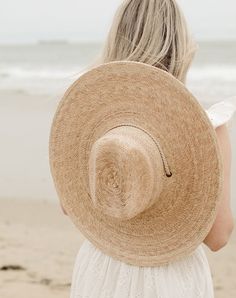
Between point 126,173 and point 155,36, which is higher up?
point 155,36

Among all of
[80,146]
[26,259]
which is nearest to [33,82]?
[26,259]

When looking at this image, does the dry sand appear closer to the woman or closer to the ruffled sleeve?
the woman

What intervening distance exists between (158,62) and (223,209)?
0.50 m

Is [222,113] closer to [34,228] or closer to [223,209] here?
[223,209]

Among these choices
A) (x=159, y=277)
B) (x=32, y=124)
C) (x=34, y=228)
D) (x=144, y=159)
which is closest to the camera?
(x=144, y=159)

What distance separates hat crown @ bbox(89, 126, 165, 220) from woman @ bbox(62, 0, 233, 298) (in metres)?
0.24

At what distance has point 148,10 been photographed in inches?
84.0

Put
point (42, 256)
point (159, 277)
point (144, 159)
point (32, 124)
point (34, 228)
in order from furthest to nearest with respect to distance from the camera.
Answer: point (32, 124)
point (34, 228)
point (42, 256)
point (159, 277)
point (144, 159)

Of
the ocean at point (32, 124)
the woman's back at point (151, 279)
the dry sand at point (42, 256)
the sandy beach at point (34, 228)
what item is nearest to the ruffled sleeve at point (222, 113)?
the woman's back at point (151, 279)

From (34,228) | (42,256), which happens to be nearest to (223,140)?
(42,256)

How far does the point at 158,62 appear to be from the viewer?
211 cm

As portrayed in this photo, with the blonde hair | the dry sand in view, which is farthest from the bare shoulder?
the dry sand

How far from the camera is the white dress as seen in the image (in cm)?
210

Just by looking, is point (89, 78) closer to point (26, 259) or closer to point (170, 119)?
point (170, 119)
